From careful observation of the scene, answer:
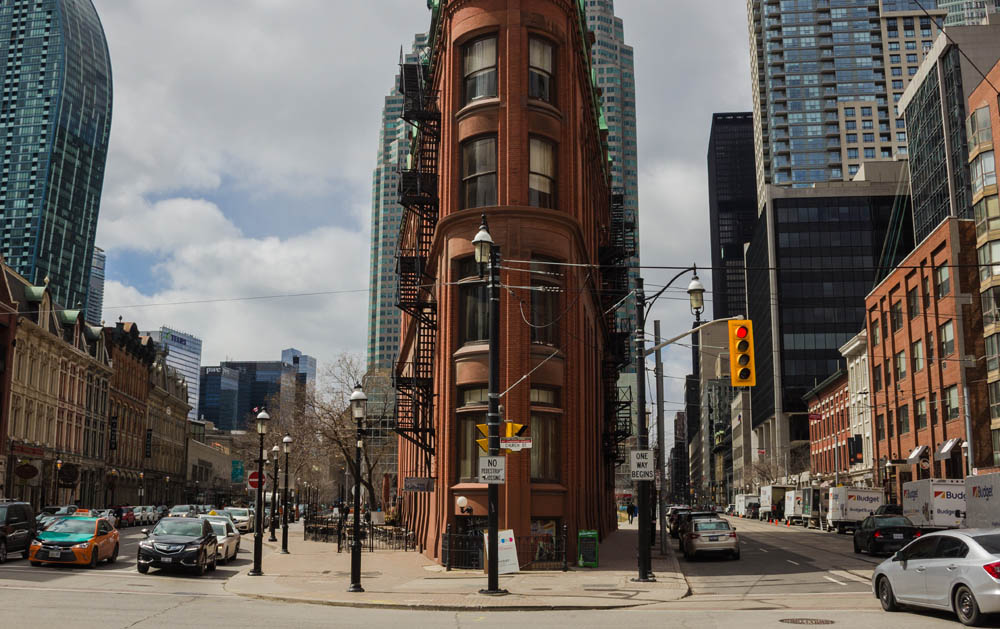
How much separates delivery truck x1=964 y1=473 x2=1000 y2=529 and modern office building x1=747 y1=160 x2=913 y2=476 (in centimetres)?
9810

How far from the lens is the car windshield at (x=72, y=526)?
27750 mm

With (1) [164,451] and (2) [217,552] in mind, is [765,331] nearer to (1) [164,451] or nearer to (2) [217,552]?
(1) [164,451]

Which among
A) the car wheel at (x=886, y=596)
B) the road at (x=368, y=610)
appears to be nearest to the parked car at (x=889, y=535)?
the road at (x=368, y=610)

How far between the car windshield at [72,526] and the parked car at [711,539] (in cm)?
2032

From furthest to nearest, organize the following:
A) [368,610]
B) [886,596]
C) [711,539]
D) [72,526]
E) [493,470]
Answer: [711,539], [72,526], [493,470], [368,610], [886,596]

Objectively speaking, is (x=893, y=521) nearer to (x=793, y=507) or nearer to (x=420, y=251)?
(x=420, y=251)

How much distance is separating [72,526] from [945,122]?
89124 millimetres

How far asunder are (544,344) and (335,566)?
1014 cm

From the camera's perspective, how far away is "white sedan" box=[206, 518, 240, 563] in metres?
31.2

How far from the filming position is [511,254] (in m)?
28.7

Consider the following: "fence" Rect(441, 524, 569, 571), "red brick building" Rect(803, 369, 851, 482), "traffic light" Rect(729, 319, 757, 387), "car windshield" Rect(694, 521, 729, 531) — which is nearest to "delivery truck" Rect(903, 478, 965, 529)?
"car windshield" Rect(694, 521, 729, 531)

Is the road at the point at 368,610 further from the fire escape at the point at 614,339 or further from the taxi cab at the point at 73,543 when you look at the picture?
the fire escape at the point at 614,339

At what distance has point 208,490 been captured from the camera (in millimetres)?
135250

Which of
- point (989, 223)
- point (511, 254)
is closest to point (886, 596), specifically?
point (511, 254)
